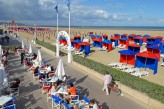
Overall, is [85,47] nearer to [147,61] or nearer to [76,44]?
[76,44]

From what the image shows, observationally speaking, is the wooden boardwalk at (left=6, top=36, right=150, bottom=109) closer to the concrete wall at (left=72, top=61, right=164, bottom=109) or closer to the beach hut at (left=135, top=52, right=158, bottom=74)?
the concrete wall at (left=72, top=61, right=164, bottom=109)

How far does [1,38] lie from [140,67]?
26.8 m

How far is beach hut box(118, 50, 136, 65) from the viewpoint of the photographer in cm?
1985

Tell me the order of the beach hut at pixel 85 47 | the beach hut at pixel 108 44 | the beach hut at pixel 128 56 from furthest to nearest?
the beach hut at pixel 108 44
the beach hut at pixel 85 47
the beach hut at pixel 128 56

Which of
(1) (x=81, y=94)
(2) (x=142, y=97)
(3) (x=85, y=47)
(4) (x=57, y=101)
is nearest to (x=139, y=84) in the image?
(2) (x=142, y=97)

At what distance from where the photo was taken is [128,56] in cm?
2033

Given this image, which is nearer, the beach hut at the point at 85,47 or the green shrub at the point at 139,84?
the green shrub at the point at 139,84

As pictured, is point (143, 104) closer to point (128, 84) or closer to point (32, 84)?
point (128, 84)

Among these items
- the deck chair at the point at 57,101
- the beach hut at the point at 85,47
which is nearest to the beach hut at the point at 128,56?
the beach hut at the point at 85,47

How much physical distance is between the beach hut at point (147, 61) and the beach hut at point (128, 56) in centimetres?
110

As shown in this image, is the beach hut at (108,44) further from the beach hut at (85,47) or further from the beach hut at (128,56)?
the beach hut at (128,56)

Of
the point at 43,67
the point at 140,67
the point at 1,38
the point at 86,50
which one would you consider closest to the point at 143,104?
the point at 43,67

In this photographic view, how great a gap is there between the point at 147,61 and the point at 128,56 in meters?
2.29

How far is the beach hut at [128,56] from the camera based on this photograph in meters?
19.8
